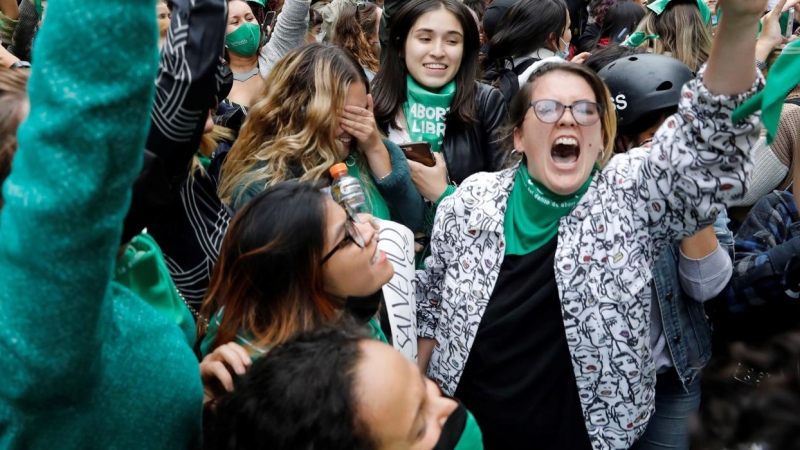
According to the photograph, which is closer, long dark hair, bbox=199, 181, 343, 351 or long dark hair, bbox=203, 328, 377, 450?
long dark hair, bbox=203, 328, 377, 450

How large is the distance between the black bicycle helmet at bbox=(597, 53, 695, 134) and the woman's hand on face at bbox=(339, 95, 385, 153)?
3.31 feet

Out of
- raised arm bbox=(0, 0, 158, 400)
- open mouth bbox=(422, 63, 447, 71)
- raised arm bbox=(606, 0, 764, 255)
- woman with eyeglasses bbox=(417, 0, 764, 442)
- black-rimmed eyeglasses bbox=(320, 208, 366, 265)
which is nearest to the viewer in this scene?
raised arm bbox=(0, 0, 158, 400)

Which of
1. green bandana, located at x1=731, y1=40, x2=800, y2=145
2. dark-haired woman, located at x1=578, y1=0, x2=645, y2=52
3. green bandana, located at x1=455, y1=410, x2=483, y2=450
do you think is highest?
dark-haired woman, located at x1=578, y1=0, x2=645, y2=52

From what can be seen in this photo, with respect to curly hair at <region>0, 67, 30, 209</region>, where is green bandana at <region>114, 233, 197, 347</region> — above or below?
below

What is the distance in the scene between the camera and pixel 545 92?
2.54 metres

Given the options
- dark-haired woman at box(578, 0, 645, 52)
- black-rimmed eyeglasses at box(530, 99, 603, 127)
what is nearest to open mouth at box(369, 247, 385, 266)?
black-rimmed eyeglasses at box(530, 99, 603, 127)

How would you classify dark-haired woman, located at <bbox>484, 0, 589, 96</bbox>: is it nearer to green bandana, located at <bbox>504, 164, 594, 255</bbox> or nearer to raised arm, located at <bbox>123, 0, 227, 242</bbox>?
green bandana, located at <bbox>504, 164, 594, 255</bbox>

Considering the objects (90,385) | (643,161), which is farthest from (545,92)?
(90,385)

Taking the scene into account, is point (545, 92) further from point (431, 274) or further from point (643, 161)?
point (431, 274)

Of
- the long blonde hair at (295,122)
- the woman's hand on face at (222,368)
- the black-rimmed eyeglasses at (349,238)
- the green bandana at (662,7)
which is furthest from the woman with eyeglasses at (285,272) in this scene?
the green bandana at (662,7)

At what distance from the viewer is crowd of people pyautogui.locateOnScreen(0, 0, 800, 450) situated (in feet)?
3.02

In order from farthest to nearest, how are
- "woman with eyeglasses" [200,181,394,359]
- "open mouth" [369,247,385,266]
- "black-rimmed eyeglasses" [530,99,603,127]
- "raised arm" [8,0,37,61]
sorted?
"raised arm" [8,0,37,61] < "black-rimmed eyeglasses" [530,99,603,127] < "open mouth" [369,247,385,266] < "woman with eyeglasses" [200,181,394,359]

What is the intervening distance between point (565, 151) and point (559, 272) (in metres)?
0.42

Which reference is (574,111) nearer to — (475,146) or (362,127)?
(362,127)
